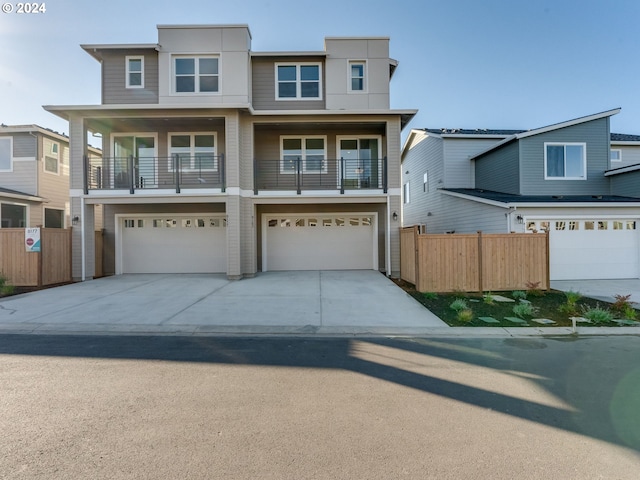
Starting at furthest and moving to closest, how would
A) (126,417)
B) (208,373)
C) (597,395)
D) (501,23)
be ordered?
(501,23) → (208,373) → (597,395) → (126,417)

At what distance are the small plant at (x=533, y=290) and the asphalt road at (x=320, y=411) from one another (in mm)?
4197

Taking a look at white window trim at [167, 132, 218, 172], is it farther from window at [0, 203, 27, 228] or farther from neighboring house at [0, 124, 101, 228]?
window at [0, 203, 27, 228]

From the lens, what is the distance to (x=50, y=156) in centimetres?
1745

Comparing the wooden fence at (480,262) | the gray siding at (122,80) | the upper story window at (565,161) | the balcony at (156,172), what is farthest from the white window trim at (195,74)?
Answer: the upper story window at (565,161)

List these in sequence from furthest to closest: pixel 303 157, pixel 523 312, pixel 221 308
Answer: pixel 303 157, pixel 221 308, pixel 523 312

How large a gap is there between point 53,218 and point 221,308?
15811mm

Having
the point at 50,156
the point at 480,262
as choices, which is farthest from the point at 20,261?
the point at 480,262

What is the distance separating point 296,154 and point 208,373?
37.8 ft

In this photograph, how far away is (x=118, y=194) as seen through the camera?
1256cm

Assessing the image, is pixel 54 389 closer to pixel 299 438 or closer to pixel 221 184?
pixel 299 438

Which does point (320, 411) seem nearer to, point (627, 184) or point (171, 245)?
point (171, 245)

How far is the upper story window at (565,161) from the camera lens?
1448 centimetres

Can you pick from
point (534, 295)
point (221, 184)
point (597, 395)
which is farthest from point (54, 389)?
point (534, 295)

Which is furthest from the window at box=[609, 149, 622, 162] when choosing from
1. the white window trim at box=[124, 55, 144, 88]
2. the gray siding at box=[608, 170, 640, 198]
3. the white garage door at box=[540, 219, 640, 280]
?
the white window trim at box=[124, 55, 144, 88]
